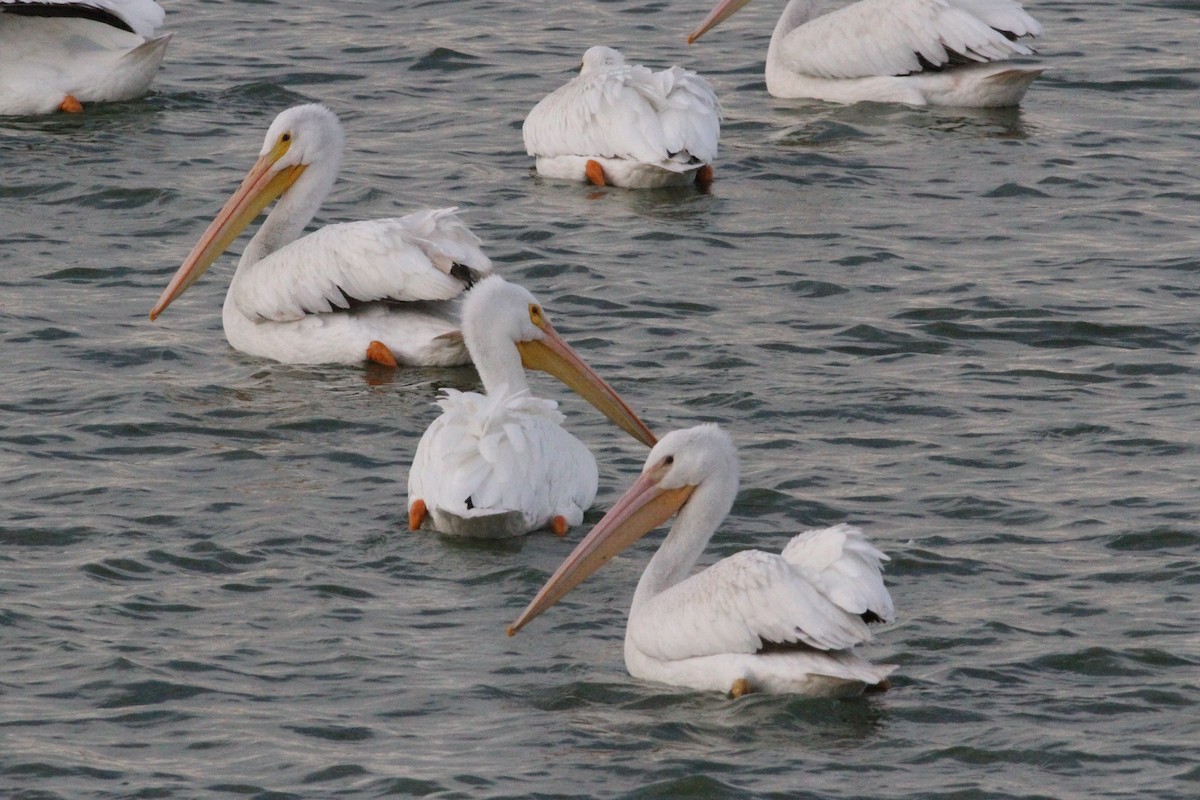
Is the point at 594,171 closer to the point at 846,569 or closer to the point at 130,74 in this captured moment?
the point at 130,74

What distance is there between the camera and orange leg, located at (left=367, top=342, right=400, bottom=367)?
7.69 meters

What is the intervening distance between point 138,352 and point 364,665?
114 inches

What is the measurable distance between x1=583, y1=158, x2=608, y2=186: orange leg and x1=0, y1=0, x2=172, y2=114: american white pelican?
240 cm

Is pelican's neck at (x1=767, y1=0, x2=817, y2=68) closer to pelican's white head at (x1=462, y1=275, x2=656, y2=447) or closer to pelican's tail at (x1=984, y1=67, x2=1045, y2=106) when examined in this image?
pelican's tail at (x1=984, y1=67, x2=1045, y2=106)

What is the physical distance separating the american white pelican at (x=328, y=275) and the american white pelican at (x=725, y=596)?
2258 mm

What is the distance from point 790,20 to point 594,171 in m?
2.35

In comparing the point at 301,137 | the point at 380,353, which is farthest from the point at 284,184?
the point at 380,353

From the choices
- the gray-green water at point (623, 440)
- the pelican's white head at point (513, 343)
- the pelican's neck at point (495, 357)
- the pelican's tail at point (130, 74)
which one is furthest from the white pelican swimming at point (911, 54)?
the pelican's neck at point (495, 357)

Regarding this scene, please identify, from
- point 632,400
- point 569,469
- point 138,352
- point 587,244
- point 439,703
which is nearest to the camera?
point 439,703

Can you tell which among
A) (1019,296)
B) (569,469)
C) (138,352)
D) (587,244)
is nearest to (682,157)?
(587,244)

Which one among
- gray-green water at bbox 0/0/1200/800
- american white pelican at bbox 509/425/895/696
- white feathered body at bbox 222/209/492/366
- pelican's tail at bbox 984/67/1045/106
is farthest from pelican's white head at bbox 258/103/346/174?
pelican's tail at bbox 984/67/1045/106

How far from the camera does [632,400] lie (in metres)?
7.33

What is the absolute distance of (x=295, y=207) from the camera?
8273 millimetres

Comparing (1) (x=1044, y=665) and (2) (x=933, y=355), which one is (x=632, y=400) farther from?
(1) (x=1044, y=665)
